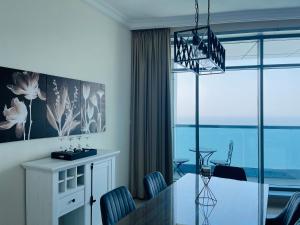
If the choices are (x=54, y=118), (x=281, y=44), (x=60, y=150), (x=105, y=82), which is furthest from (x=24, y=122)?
(x=281, y=44)

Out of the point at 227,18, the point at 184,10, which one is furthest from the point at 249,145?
the point at 184,10

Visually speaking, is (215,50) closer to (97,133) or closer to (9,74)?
(9,74)

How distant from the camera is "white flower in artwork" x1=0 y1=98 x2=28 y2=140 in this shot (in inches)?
98.3

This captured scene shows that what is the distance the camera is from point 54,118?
3072 mm

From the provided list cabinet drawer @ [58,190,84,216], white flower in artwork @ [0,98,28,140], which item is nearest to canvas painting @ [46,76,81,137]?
white flower in artwork @ [0,98,28,140]

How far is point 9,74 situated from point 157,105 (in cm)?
260

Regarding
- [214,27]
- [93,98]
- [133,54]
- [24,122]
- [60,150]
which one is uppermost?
[214,27]

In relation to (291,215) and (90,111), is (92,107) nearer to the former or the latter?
(90,111)

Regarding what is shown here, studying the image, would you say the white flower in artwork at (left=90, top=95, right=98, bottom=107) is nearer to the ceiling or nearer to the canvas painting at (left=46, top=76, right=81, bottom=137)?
the canvas painting at (left=46, top=76, right=81, bottom=137)

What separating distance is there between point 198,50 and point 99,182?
196 cm

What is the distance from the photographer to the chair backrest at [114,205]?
75.9 inches

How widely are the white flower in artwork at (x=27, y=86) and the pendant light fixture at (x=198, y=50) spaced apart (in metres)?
1.49

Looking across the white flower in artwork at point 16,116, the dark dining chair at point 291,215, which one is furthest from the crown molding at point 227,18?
the dark dining chair at point 291,215

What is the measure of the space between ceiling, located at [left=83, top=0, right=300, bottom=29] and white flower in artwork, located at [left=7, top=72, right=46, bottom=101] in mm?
1475
